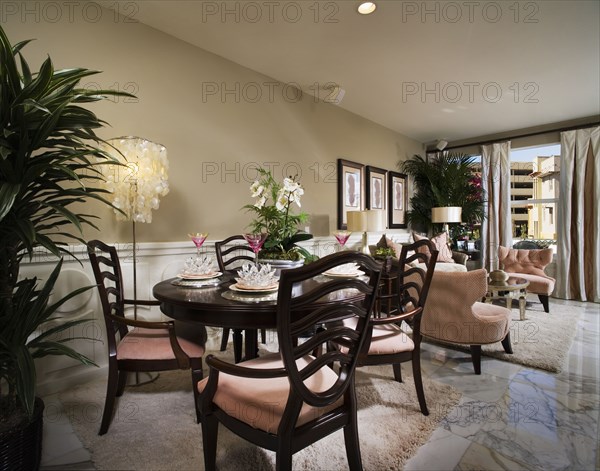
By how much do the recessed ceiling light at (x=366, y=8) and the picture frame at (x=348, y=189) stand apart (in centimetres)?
204

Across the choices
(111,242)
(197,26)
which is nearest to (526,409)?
(111,242)

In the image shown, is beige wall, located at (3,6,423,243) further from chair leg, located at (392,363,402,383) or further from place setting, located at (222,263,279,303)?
chair leg, located at (392,363,402,383)

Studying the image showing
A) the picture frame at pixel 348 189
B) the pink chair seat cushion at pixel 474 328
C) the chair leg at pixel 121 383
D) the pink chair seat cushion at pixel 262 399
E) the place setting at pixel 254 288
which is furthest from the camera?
the picture frame at pixel 348 189

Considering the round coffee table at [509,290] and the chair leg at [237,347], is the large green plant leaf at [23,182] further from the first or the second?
the round coffee table at [509,290]

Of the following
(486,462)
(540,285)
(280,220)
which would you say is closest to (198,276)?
(280,220)

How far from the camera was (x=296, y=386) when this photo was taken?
3.30ft

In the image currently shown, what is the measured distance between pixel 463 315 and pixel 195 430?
192 centimetres

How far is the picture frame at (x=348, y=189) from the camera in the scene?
444 centimetres

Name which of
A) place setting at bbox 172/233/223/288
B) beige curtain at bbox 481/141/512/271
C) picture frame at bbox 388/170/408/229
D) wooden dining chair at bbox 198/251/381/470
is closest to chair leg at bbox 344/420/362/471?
wooden dining chair at bbox 198/251/381/470

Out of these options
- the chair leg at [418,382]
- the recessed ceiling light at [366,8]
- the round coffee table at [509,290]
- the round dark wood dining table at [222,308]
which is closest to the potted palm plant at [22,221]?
the round dark wood dining table at [222,308]

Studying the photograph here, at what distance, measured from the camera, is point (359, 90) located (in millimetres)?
3941

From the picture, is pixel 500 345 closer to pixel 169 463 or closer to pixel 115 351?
pixel 169 463

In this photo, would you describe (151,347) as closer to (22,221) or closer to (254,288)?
(254,288)

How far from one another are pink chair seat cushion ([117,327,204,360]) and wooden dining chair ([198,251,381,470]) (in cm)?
43
